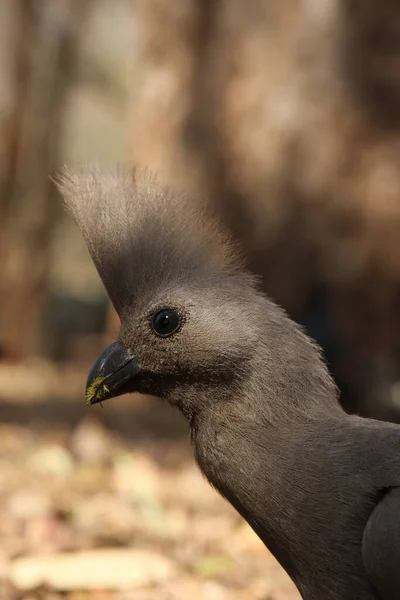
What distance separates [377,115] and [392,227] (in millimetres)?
761

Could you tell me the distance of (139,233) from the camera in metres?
2.76

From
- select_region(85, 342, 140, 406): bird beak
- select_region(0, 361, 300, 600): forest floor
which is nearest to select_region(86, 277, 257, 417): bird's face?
select_region(85, 342, 140, 406): bird beak

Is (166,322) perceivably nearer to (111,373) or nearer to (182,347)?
(182,347)

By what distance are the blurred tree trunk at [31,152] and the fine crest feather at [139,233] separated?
5.23 m

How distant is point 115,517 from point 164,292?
189 centimetres

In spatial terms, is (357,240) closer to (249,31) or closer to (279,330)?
(249,31)

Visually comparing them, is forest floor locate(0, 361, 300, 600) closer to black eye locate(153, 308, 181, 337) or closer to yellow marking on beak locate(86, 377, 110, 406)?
yellow marking on beak locate(86, 377, 110, 406)

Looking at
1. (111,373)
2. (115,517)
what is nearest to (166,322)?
(111,373)

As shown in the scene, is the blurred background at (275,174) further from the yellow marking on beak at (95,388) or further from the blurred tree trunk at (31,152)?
the yellow marking on beak at (95,388)

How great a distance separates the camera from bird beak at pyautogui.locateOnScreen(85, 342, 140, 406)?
2705mm

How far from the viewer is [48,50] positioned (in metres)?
7.80

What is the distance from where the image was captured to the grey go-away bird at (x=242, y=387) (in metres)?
2.38

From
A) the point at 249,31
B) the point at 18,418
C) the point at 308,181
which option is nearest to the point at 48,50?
the point at 249,31

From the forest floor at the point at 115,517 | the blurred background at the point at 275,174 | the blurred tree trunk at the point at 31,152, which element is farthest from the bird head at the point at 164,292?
the blurred tree trunk at the point at 31,152
